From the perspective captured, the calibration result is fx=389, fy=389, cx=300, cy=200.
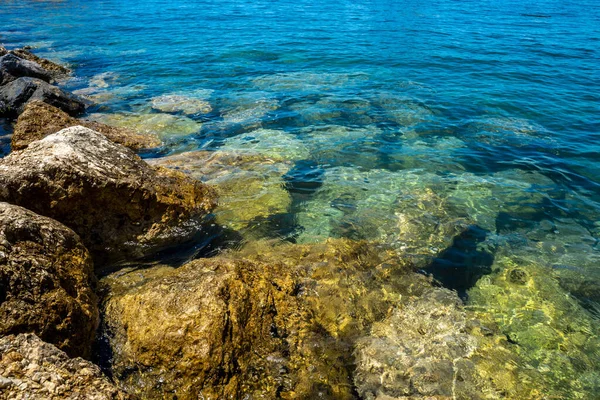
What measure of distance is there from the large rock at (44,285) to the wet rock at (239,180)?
3220mm

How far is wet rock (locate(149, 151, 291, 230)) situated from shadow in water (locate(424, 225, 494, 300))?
10.7 ft

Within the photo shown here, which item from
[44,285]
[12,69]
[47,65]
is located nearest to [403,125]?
[44,285]

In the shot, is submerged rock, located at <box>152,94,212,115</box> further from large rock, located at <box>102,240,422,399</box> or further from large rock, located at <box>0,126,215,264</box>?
large rock, located at <box>102,240,422,399</box>

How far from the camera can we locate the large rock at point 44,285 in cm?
362

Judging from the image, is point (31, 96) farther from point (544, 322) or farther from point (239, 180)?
point (544, 322)

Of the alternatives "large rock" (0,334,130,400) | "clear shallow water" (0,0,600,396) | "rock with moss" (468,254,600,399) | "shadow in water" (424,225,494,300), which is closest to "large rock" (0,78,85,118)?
"clear shallow water" (0,0,600,396)

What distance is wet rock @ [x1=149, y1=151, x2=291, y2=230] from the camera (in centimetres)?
783

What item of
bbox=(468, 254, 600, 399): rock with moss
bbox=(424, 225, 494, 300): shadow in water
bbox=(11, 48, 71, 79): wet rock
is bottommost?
bbox=(468, 254, 600, 399): rock with moss

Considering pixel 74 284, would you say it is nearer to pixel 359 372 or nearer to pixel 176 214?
pixel 176 214

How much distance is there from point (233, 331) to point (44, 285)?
1.97 m

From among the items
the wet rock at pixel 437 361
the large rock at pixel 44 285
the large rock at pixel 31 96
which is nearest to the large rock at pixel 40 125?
the large rock at pixel 31 96

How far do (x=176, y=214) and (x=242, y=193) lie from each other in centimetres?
192

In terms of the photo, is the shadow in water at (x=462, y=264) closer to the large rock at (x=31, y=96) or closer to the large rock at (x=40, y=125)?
the large rock at (x=40, y=125)

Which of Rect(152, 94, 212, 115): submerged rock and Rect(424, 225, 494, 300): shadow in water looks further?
Rect(152, 94, 212, 115): submerged rock
